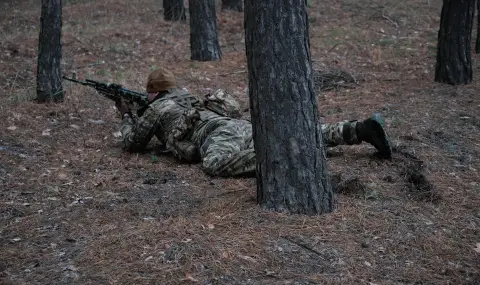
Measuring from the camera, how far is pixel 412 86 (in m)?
8.87

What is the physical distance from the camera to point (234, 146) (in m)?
5.71

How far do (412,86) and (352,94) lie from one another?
1003 millimetres

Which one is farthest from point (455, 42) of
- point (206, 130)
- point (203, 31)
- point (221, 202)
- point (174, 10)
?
point (174, 10)

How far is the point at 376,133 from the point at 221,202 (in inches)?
68.2

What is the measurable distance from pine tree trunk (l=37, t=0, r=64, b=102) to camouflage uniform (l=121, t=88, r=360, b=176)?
5.18ft

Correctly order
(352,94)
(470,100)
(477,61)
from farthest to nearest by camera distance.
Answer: (477,61) → (352,94) → (470,100)

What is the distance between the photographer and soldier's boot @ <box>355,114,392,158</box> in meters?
5.30

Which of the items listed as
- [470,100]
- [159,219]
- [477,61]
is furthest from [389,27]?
[159,219]

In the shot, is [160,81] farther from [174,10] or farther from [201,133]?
[174,10]

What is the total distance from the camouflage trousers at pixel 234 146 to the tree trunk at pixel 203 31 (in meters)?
5.02

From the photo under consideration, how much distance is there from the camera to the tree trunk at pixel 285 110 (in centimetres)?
407

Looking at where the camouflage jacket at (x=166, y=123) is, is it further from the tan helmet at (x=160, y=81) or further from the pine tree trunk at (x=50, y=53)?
the pine tree trunk at (x=50, y=53)

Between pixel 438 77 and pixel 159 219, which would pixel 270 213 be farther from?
pixel 438 77

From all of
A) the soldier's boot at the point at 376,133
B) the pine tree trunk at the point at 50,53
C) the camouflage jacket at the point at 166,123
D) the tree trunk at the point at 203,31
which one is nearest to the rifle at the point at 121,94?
the camouflage jacket at the point at 166,123
